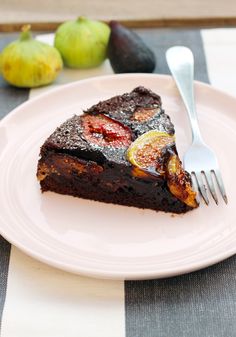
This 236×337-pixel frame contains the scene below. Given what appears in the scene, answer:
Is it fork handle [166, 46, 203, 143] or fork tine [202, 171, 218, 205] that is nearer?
fork tine [202, 171, 218, 205]

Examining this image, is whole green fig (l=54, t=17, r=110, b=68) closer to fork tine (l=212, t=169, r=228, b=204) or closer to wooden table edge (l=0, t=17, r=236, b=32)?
wooden table edge (l=0, t=17, r=236, b=32)

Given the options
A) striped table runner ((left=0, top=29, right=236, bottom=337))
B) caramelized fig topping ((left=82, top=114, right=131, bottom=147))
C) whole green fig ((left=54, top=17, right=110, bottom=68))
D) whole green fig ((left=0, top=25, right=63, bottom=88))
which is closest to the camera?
striped table runner ((left=0, top=29, right=236, bottom=337))

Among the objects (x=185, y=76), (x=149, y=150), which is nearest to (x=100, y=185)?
(x=149, y=150)

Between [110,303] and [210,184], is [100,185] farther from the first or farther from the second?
[110,303]

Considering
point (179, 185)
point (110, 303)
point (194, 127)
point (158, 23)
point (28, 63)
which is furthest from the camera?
point (158, 23)

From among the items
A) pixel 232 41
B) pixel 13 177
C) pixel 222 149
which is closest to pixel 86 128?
pixel 13 177

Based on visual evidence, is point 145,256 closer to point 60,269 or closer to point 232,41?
point 60,269

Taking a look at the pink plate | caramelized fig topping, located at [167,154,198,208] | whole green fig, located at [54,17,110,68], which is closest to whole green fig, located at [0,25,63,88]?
whole green fig, located at [54,17,110,68]
